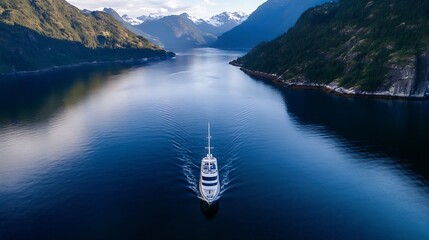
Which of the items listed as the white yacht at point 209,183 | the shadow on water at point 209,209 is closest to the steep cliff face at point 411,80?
the white yacht at point 209,183

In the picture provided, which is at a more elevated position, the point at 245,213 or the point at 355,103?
the point at 355,103

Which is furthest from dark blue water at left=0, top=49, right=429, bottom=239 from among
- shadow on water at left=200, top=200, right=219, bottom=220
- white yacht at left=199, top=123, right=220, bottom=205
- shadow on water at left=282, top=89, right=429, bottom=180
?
white yacht at left=199, top=123, right=220, bottom=205

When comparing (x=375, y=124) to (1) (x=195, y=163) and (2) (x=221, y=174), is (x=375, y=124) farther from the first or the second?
(1) (x=195, y=163)

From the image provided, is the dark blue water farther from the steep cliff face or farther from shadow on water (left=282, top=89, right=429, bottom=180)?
the steep cliff face

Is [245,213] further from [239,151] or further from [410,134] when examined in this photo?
[410,134]

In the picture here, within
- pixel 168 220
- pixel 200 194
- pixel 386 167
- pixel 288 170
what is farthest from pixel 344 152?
pixel 168 220

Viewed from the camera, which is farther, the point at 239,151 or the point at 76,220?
the point at 239,151
